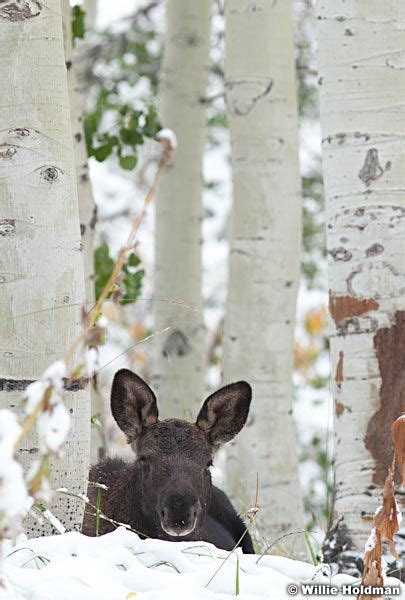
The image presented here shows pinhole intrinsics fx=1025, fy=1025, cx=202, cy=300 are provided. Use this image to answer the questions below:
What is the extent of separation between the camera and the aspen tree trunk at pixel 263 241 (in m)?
6.87

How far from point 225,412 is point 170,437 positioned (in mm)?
338

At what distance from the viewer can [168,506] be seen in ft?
13.5

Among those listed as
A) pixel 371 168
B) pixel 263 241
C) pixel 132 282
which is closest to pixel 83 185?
pixel 132 282

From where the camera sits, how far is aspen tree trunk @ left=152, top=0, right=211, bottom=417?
888 cm

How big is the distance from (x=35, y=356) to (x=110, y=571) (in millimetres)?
921

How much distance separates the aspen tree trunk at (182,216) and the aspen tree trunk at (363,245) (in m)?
4.26

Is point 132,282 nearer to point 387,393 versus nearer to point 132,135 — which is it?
point 132,135

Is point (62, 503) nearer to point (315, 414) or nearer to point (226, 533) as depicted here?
point (226, 533)

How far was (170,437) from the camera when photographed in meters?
4.70

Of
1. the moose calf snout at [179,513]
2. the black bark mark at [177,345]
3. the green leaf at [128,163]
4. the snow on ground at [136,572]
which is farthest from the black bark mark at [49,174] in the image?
the black bark mark at [177,345]

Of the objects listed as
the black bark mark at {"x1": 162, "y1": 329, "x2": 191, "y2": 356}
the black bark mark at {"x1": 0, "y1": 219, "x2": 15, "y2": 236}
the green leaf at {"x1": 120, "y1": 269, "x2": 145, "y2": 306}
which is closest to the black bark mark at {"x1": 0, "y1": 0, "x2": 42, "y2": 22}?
the black bark mark at {"x1": 0, "y1": 219, "x2": 15, "y2": 236}

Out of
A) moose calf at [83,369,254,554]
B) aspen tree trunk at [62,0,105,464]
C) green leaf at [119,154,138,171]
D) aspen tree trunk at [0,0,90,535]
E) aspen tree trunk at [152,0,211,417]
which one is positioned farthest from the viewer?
aspen tree trunk at [152,0,211,417]

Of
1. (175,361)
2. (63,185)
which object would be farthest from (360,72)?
(175,361)

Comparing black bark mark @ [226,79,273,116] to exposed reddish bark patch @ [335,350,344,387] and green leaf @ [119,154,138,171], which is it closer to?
green leaf @ [119,154,138,171]
